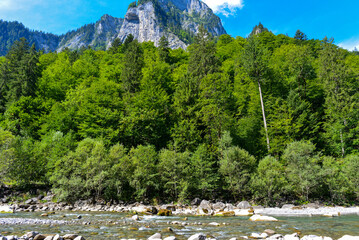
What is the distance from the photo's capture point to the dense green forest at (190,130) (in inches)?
1249

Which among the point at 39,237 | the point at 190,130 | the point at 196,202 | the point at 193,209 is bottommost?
the point at 193,209

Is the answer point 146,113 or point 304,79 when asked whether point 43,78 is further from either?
point 304,79

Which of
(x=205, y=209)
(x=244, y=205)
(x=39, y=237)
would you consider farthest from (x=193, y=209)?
(x=39, y=237)

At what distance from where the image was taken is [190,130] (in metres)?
38.9

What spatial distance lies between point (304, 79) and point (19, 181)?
54209mm

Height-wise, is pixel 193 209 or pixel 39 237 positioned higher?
pixel 39 237

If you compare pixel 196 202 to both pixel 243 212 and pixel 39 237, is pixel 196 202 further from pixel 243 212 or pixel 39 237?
pixel 39 237

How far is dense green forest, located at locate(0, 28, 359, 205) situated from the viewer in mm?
31719

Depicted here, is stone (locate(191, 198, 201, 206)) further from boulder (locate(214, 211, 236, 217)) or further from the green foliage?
the green foliage

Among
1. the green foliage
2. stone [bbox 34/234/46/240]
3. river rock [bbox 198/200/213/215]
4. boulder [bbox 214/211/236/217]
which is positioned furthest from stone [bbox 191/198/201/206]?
stone [bbox 34/234/46/240]

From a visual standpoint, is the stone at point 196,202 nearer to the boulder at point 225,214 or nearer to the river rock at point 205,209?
the river rock at point 205,209

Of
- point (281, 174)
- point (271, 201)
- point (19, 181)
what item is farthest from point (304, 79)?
point (19, 181)

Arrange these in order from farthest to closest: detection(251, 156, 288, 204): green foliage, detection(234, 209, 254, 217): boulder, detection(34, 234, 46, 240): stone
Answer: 1. detection(251, 156, 288, 204): green foliage
2. detection(234, 209, 254, 217): boulder
3. detection(34, 234, 46, 240): stone

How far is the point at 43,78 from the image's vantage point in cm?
5569
